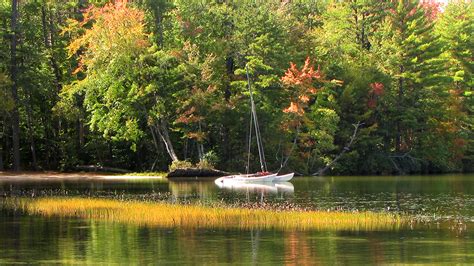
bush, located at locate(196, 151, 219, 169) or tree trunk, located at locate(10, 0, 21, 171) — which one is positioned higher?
tree trunk, located at locate(10, 0, 21, 171)

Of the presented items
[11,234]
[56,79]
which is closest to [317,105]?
[56,79]

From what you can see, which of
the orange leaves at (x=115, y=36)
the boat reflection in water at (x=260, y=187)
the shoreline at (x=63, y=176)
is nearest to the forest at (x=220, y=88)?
the orange leaves at (x=115, y=36)

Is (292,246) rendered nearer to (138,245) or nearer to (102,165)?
(138,245)

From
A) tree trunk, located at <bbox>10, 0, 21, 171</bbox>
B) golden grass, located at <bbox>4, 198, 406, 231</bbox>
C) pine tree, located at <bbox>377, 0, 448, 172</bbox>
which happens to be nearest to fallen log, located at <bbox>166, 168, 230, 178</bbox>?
tree trunk, located at <bbox>10, 0, 21, 171</bbox>

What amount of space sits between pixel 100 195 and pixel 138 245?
23.9 m

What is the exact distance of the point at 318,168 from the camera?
85438mm

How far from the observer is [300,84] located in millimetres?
82375

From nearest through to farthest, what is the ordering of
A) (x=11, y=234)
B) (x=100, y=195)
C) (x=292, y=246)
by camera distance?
(x=292, y=246)
(x=11, y=234)
(x=100, y=195)

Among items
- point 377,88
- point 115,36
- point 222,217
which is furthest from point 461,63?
point 222,217

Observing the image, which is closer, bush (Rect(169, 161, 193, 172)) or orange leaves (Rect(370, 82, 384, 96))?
bush (Rect(169, 161, 193, 172))

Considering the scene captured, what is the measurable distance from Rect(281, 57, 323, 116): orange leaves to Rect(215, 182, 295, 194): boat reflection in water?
47.5 ft

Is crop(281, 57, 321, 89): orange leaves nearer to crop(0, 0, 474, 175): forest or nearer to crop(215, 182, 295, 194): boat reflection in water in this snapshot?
crop(0, 0, 474, 175): forest

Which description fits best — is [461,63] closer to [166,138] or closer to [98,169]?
[166,138]

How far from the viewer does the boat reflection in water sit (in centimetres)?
5766
